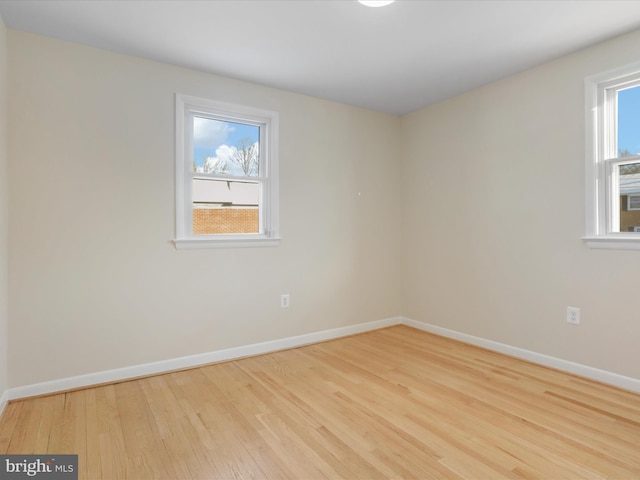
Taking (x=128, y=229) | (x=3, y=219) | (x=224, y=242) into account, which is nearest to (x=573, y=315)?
(x=224, y=242)

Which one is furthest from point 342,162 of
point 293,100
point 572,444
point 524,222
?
point 572,444

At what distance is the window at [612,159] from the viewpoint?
2621mm

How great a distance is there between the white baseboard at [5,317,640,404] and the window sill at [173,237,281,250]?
92 cm

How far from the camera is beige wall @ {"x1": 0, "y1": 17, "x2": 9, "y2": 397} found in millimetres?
2297

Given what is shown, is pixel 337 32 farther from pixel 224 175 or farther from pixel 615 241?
pixel 615 241

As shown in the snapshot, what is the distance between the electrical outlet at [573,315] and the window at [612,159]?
524 millimetres

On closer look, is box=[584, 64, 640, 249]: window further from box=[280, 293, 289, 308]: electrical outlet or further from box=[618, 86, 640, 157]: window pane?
box=[280, 293, 289, 308]: electrical outlet

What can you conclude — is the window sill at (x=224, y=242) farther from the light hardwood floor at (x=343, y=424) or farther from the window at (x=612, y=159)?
the window at (x=612, y=159)

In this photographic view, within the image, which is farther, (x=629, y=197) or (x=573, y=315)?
(x=573, y=315)

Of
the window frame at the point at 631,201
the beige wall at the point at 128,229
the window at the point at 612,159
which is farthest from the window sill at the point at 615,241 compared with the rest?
the beige wall at the point at 128,229

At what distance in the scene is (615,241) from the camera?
261 cm

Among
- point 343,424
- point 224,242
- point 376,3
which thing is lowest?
point 343,424

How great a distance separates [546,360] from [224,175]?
124 inches

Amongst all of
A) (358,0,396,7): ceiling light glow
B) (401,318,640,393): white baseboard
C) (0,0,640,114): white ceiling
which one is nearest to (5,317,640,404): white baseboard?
(401,318,640,393): white baseboard
